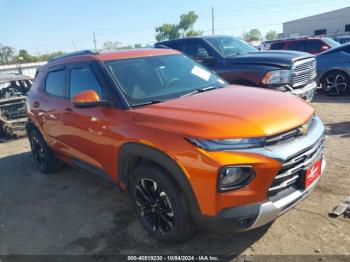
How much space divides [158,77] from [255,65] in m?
3.47

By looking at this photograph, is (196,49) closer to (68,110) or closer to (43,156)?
(43,156)

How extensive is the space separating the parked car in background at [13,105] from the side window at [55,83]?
155 inches

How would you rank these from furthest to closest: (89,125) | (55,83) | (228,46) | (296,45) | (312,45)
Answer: (296,45) < (312,45) < (228,46) < (55,83) < (89,125)

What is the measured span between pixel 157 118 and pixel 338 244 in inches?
77.0

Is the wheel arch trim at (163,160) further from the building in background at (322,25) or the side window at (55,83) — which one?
the building in background at (322,25)

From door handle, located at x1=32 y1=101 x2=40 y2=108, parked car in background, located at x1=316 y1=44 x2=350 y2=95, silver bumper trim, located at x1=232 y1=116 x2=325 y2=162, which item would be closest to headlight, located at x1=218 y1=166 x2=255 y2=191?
silver bumper trim, located at x1=232 y1=116 x2=325 y2=162

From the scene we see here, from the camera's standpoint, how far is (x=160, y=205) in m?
3.15

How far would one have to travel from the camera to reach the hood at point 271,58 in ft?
21.4

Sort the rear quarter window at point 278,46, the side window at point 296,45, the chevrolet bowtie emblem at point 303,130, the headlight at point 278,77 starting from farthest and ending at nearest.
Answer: the rear quarter window at point 278,46
the side window at point 296,45
the headlight at point 278,77
the chevrolet bowtie emblem at point 303,130

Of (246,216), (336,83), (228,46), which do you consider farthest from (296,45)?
(246,216)

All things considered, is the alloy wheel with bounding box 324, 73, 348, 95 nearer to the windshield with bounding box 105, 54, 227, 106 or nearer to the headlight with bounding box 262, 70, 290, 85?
the headlight with bounding box 262, 70, 290, 85

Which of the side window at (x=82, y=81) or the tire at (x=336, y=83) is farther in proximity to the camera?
the tire at (x=336, y=83)

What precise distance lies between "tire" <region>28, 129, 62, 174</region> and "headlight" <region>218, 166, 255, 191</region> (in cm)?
366

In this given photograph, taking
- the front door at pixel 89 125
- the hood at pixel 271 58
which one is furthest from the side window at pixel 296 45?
the front door at pixel 89 125
